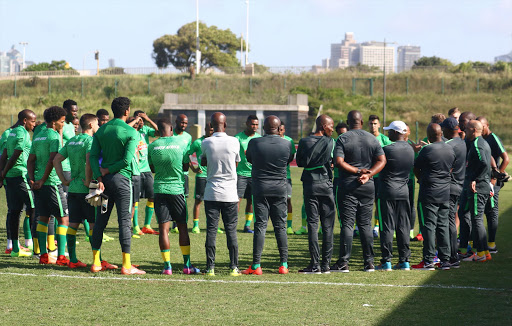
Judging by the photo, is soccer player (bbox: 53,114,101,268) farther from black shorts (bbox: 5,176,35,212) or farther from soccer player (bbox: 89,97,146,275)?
black shorts (bbox: 5,176,35,212)

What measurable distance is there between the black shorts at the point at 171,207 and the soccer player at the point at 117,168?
1.30 feet

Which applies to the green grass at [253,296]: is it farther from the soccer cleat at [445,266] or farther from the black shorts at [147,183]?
the black shorts at [147,183]

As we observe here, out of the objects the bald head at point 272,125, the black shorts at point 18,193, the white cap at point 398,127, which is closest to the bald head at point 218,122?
the bald head at point 272,125

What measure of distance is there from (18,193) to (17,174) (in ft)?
0.93

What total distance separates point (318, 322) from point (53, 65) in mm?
94085

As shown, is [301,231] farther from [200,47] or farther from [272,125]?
[200,47]

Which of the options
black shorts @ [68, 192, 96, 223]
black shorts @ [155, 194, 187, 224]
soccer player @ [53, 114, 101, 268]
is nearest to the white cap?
black shorts @ [155, 194, 187, 224]

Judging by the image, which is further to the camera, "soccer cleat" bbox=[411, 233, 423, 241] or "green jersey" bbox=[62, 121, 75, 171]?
"soccer cleat" bbox=[411, 233, 423, 241]

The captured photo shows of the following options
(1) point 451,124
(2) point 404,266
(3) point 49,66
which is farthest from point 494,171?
(3) point 49,66

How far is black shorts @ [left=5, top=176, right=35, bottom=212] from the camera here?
10.4 metres

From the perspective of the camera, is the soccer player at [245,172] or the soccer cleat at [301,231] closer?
the soccer player at [245,172]

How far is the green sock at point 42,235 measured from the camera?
984cm

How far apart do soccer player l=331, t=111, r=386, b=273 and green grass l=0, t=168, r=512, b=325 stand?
40 centimetres

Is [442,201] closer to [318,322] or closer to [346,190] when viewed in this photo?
[346,190]
